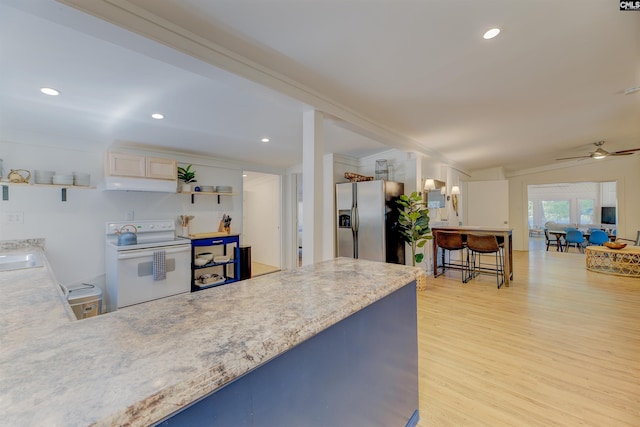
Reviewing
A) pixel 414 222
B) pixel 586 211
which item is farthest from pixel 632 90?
pixel 586 211

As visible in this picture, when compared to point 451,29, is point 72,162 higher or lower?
lower

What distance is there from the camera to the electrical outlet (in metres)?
2.76

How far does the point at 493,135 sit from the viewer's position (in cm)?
429

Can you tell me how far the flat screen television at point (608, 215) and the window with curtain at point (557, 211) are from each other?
1881 mm

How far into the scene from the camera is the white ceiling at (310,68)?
4.70ft

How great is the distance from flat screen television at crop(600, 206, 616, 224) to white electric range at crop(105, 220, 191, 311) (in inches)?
463

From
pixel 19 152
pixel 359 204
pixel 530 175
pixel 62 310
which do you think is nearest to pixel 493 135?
pixel 359 204

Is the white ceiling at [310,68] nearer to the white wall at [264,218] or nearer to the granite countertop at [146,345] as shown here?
the granite countertop at [146,345]

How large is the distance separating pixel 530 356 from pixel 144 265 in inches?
157

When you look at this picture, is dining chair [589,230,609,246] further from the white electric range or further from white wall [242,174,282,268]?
the white electric range

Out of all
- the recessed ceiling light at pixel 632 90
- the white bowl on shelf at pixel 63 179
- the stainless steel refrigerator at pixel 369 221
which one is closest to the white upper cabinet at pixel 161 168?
the white bowl on shelf at pixel 63 179

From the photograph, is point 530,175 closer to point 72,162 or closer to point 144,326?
point 144,326

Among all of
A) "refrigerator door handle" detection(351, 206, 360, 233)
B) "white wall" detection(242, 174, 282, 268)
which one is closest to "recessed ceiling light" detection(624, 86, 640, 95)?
"refrigerator door handle" detection(351, 206, 360, 233)

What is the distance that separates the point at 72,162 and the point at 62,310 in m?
3.14
